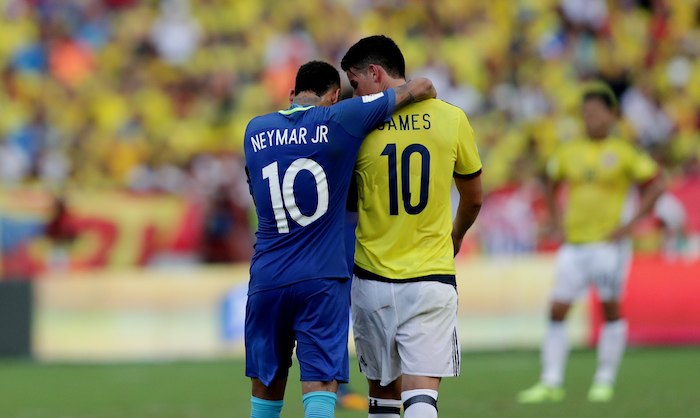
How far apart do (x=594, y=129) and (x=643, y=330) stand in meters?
5.62

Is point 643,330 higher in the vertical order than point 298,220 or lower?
lower

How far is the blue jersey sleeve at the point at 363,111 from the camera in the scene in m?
6.79

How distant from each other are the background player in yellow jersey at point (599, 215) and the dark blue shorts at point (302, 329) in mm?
5200

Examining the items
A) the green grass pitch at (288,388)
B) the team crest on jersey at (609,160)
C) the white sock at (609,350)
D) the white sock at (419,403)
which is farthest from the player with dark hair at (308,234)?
the team crest on jersey at (609,160)

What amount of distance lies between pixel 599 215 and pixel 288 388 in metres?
3.45

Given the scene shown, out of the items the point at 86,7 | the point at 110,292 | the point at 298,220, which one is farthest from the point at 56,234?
the point at 298,220

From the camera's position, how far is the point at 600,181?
12.0 meters

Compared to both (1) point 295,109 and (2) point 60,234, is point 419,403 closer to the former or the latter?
(1) point 295,109

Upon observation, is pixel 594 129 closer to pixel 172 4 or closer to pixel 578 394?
pixel 578 394

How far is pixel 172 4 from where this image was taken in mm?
24312

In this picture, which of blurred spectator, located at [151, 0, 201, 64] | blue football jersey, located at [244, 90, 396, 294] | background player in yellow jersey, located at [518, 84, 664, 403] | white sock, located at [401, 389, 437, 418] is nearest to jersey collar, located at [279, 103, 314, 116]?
blue football jersey, located at [244, 90, 396, 294]

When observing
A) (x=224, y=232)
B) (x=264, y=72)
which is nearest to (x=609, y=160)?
(x=224, y=232)

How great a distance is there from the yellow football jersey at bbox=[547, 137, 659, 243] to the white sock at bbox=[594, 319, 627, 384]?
811mm

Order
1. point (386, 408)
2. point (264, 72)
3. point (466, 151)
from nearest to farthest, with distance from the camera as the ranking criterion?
point (466, 151) → point (386, 408) → point (264, 72)
